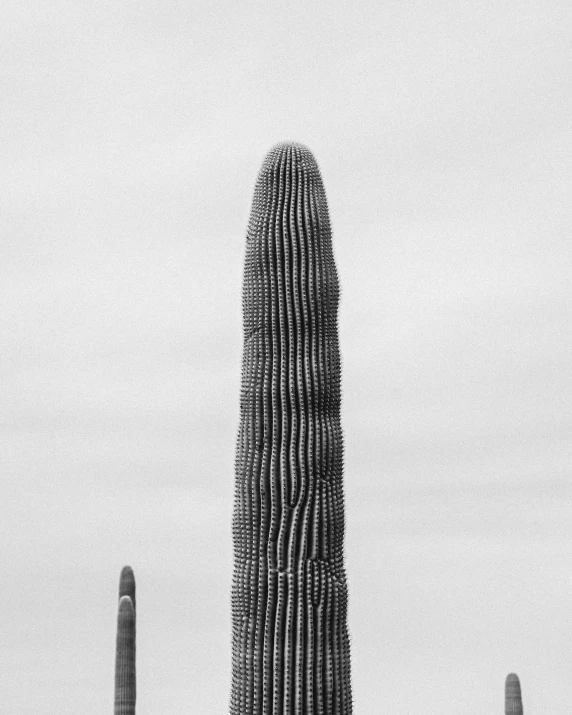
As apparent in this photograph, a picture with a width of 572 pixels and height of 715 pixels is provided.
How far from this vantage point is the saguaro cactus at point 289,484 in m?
26.2

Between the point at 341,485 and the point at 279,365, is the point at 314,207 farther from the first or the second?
the point at 341,485

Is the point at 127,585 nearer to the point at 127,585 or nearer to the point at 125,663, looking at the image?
the point at 127,585

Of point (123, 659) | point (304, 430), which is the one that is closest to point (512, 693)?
point (123, 659)

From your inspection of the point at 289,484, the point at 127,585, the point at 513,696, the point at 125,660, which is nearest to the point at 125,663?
the point at 125,660

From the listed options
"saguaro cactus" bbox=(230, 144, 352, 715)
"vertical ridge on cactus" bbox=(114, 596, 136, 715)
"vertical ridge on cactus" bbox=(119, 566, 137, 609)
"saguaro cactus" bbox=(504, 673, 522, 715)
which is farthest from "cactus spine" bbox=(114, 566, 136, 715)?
"saguaro cactus" bbox=(504, 673, 522, 715)

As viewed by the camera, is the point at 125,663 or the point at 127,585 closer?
the point at 125,663

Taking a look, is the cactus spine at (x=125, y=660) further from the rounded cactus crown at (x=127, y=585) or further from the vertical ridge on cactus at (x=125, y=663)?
the rounded cactus crown at (x=127, y=585)

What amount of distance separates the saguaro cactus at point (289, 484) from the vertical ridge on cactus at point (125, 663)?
575cm

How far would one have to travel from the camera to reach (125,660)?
31891 millimetres

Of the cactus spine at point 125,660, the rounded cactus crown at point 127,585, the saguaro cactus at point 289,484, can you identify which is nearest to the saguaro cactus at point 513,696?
the cactus spine at point 125,660

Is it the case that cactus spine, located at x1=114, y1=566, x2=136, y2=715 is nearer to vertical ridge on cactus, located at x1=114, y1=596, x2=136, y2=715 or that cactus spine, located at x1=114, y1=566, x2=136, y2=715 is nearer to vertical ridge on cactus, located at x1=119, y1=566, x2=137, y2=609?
vertical ridge on cactus, located at x1=114, y1=596, x2=136, y2=715

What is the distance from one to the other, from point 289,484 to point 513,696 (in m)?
11.2

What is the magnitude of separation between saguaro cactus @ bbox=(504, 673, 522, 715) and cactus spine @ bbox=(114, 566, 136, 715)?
352 inches

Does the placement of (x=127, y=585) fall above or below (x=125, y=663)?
above
